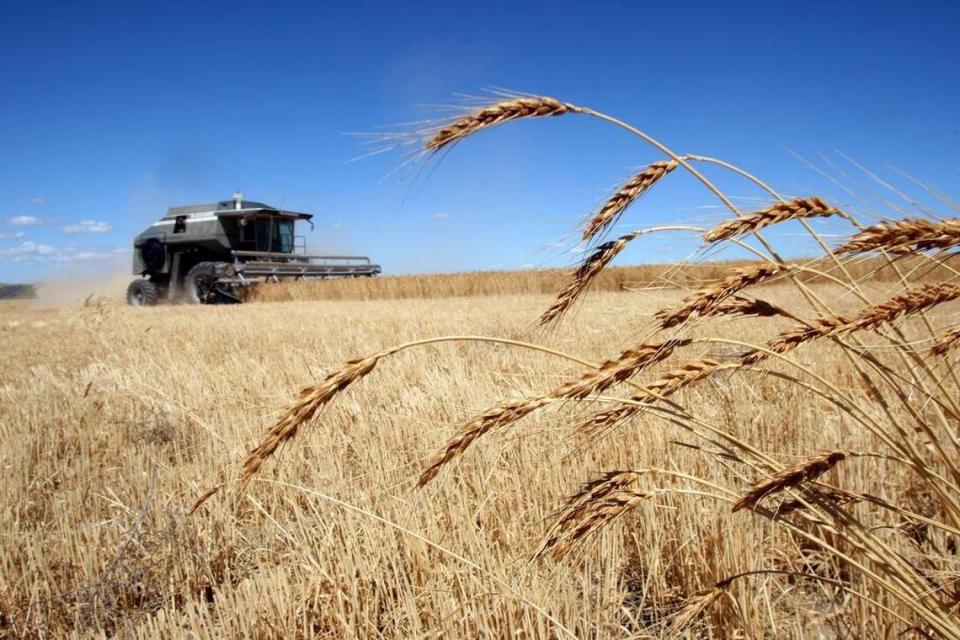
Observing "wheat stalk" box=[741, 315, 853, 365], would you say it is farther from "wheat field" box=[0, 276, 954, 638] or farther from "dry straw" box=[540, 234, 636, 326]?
"dry straw" box=[540, 234, 636, 326]

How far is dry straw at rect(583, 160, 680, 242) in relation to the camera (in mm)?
1393

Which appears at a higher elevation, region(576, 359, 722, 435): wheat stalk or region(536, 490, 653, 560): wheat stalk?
region(576, 359, 722, 435): wheat stalk

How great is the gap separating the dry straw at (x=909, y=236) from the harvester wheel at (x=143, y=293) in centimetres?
2489

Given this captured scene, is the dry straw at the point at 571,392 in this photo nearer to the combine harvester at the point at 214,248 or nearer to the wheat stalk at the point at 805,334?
the wheat stalk at the point at 805,334

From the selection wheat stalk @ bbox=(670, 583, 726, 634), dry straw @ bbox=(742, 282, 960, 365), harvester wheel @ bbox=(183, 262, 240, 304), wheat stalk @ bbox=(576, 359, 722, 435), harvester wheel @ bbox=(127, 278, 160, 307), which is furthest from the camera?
harvester wheel @ bbox=(127, 278, 160, 307)

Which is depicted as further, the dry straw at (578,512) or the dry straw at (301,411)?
the dry straw at (578,512)

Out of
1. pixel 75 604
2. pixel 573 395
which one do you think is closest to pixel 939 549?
pixel 573 395

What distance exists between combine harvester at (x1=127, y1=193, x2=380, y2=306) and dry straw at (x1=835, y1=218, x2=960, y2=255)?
851 inches

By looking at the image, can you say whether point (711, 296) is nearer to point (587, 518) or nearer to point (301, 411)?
point (587, 518)

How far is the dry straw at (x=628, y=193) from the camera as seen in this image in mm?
1393

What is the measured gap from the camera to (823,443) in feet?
8.51

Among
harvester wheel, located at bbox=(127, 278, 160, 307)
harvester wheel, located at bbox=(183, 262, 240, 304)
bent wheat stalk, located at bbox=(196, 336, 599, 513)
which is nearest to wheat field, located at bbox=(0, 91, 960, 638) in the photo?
bent wheat stalk, located at bbox=(196, 336, 599, 513)

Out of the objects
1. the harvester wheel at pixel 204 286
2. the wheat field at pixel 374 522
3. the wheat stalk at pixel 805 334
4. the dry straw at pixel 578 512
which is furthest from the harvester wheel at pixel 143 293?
A: the wheat stalk at pixel 805 334

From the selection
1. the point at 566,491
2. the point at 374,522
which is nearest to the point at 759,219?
the point at 566,491
